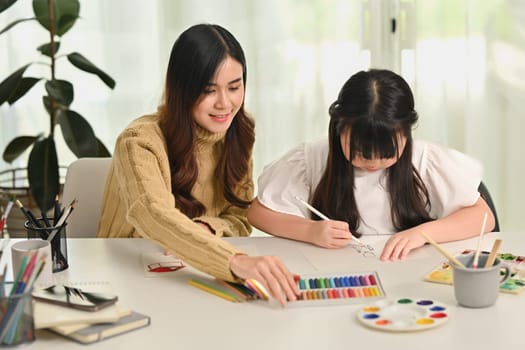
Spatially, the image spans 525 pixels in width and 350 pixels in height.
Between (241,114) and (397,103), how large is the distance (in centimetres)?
45

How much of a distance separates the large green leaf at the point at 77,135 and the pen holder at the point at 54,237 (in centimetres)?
125

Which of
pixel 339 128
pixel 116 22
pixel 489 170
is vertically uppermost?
pixel 116 22

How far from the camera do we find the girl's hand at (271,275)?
1.45 meters

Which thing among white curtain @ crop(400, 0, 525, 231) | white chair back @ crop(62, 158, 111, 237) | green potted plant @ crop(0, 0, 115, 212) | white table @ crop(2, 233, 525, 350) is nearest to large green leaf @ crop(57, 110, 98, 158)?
green potted plant @ crop(0, 0, 115, 212)

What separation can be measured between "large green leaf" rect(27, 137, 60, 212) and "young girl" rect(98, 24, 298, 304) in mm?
879

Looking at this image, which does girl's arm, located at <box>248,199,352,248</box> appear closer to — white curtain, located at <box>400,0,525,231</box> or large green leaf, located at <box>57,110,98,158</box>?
large green leaf, located at <box>57,110,98,158</box>

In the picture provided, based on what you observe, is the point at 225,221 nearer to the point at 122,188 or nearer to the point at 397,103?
the point at 122,188

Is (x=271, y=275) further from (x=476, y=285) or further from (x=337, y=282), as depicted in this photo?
(x=476, y=285)

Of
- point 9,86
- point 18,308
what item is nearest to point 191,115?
point 18,308

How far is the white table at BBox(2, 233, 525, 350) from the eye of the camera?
1.27 metres

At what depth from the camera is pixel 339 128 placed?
1891mm

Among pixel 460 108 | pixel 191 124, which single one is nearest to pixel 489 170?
pixel 460 108

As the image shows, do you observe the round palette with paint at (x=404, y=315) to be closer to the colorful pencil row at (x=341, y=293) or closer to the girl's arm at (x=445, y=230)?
the colorful pencil row at (x=341, y=293)

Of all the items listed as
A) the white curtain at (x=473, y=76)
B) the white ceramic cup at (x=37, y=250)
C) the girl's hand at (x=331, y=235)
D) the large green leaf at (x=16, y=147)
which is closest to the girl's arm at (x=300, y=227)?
the girl's hand at (x=331, y=235)
